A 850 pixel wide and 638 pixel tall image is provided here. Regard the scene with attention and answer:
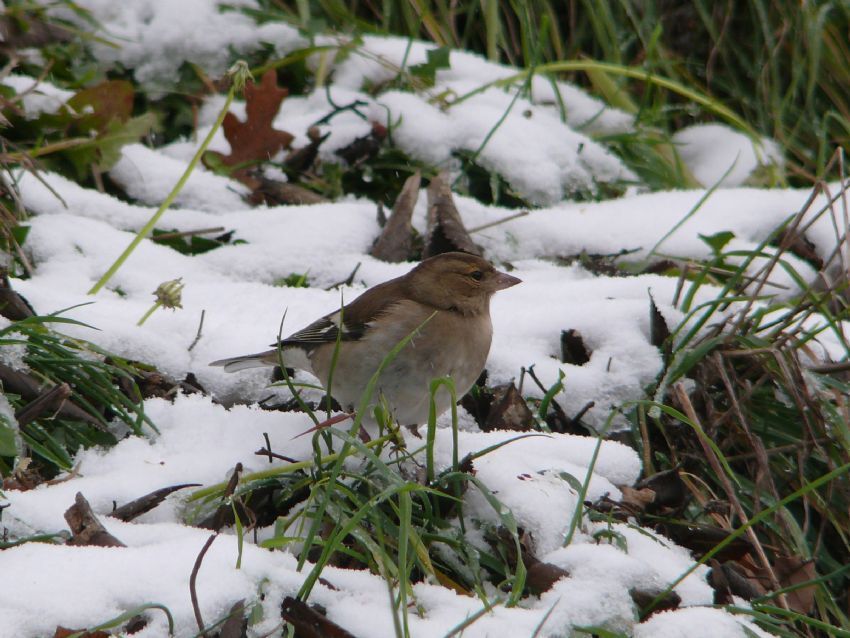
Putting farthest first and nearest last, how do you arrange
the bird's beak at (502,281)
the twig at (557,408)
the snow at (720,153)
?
the snow at (720,153) < the bird's beak at (502,281) < the twig at (557,408)

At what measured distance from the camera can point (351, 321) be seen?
3789mm

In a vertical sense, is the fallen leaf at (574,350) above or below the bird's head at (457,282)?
below

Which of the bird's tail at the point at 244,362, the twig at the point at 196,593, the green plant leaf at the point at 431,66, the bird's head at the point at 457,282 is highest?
the green plant leaf at the point at 431,66

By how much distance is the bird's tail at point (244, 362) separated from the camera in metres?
3.58

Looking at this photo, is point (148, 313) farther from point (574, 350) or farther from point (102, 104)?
point (102, 104)

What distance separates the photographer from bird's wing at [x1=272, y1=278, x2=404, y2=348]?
377 centimetres

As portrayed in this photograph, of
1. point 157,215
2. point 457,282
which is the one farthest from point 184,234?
point 457,282

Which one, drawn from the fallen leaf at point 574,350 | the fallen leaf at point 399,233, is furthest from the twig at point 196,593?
the fallen leaf at point 399,233

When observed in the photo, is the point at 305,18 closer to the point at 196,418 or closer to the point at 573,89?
the point at 573,89

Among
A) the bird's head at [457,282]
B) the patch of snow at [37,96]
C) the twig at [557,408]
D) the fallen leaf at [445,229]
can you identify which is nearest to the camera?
the twig at [557,408]

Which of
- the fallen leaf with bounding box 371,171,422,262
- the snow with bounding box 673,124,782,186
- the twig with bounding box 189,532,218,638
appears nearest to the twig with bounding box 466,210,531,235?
the fallen leaf with bounding box 371,171,422,262

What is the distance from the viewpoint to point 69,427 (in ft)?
10.2

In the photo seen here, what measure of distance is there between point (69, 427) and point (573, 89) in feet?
14.2

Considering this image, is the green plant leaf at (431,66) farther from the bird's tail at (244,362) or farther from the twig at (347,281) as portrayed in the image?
the bird's tail at (244,362)
